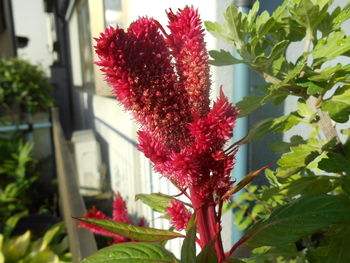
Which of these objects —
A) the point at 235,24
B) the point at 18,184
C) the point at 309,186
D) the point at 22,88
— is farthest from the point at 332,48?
the point at 22,88

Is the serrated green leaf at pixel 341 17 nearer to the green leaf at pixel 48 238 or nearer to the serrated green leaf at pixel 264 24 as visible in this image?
the serrated green leaf at pixel 264 24

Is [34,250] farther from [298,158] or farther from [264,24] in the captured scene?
[264,24]

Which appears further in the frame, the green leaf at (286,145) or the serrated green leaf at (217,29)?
the green leaf at (286,145)

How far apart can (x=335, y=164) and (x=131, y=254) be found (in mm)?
437

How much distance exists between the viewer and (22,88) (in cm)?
519

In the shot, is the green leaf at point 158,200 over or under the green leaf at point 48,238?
over

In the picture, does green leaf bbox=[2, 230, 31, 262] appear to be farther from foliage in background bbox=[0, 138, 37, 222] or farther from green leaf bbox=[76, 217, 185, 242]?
green leaf bbox=[76, 217, 185, 242]

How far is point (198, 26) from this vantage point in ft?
1.52

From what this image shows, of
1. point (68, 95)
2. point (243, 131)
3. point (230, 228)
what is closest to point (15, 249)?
point (230, 228)

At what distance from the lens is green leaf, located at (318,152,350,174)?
1.90 feet

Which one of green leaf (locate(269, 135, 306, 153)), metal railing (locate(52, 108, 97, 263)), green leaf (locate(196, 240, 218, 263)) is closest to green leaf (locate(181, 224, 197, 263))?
green leaf (locate(196, 240, 218, 263))

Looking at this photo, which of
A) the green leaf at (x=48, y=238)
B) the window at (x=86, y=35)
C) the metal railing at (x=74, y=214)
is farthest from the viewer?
the window at (x=86, y=35)

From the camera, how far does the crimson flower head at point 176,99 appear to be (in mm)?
429

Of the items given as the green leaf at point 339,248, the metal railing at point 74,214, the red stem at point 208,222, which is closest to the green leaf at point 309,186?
the green leaf at point 339,248
